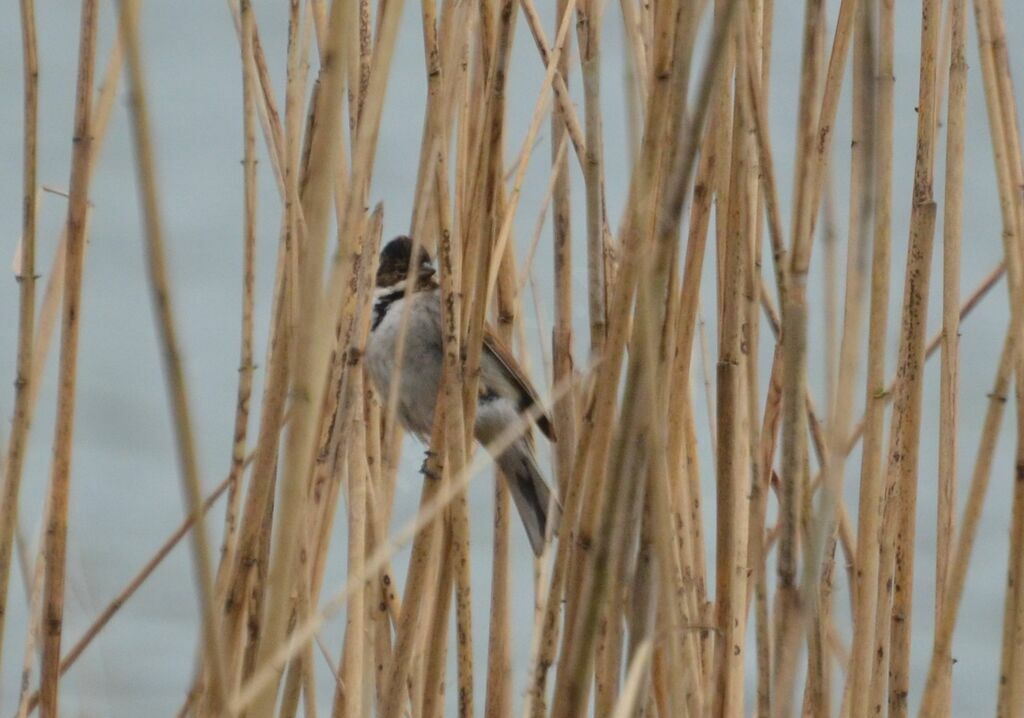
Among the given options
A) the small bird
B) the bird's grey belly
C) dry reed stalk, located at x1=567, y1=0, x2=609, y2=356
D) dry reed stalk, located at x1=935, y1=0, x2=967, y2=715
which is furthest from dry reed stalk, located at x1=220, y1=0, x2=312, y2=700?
the bird's grey belly

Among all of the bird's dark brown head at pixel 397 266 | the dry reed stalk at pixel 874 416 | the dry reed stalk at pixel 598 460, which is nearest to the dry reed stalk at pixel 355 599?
the dry reed stalk at pixel 598 460

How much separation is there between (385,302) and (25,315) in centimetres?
144

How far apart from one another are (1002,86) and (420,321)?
4.88 feet

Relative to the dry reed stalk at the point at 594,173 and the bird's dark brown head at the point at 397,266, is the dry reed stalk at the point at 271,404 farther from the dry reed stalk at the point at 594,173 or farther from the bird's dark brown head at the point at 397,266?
the bird's dark brown head at the point at 397,266

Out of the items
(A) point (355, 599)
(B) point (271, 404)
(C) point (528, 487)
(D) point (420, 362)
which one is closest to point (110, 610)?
(A) point (355, 599)

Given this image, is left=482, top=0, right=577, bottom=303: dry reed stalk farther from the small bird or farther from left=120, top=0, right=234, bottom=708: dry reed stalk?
the small bird

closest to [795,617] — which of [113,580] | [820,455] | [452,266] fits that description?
[452,266]

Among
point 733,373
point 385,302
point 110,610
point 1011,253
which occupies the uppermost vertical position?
point 385,302

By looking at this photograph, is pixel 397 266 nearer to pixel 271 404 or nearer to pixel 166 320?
pixel 271 404

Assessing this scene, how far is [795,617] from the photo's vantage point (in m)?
0.94

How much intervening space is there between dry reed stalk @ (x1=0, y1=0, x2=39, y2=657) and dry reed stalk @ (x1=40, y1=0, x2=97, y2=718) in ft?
0.11

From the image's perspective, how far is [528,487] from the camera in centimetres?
220

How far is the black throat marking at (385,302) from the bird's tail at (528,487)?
0.51 m

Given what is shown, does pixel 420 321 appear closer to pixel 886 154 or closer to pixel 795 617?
pixel 886 154
